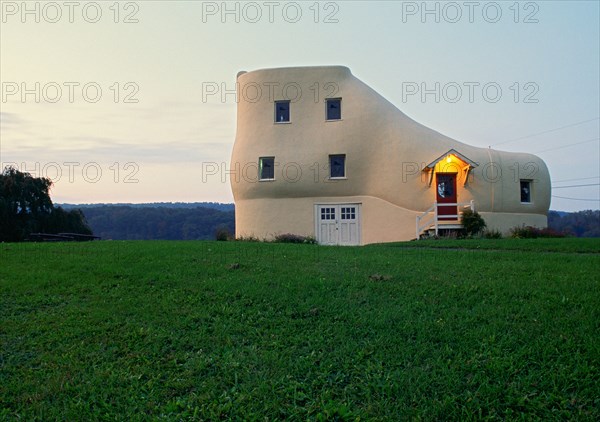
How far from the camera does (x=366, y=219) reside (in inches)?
1068

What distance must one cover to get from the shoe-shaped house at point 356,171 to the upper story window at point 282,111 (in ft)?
0.17

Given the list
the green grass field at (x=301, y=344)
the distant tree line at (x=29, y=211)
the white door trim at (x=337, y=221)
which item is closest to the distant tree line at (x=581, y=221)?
the white door trim at (x=337, y=221)

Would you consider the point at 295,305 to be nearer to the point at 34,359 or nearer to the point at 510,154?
the point at 34,359

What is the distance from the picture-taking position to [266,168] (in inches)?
1101

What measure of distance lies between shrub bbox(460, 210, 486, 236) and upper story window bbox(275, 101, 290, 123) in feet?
33.6

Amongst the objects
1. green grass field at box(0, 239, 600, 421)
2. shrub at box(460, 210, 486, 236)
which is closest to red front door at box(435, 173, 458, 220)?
shrub at box(460, 210, 486, 236)

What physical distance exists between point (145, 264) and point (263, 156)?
53.5 ft

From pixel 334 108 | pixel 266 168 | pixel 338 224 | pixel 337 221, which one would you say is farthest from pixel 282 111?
pixel 338 224

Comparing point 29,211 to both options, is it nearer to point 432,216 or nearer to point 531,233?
point 432,216

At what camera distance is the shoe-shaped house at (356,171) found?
2681 cm

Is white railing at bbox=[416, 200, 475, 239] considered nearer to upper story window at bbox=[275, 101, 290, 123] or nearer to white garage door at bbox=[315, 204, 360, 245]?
white garage door at bbox=[315, 204, 360, 245]

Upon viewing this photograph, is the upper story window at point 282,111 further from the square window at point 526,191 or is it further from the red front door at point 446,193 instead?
the square window at point 526,191

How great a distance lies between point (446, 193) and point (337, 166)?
5.60 meters

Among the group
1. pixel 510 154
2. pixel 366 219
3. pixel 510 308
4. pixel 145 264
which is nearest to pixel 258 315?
pixel 510 308
